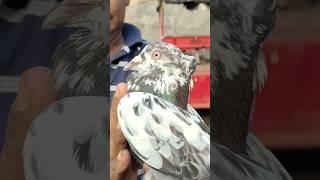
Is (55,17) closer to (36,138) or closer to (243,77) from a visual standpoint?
(36,138)

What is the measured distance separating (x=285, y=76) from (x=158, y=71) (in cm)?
40

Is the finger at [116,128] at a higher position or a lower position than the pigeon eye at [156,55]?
lower

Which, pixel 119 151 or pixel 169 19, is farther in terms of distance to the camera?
pixel 169 19

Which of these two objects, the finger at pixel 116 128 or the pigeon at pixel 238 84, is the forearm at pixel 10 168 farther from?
the pigeon at pixel 238 84

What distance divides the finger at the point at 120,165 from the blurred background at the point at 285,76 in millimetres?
263

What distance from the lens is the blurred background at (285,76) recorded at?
4.78 ft

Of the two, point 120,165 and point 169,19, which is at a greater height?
point 169,19

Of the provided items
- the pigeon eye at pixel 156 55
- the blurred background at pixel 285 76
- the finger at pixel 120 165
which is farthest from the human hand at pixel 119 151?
the blurred background at pixel 285 76

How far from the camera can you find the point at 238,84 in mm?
1445

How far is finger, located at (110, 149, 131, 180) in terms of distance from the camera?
135cm

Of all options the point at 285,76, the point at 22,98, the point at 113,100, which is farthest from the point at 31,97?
the point at 285,76

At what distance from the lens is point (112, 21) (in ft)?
4.52

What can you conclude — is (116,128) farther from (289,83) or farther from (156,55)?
(289,83)

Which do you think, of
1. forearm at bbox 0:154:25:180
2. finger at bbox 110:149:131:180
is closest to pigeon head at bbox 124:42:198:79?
finger at bbox 110:149:131:180
